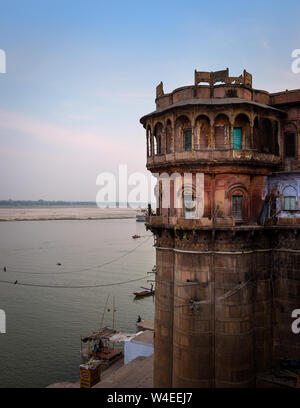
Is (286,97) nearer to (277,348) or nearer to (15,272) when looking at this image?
(277,348)

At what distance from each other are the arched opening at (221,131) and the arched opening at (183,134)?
1315 mm

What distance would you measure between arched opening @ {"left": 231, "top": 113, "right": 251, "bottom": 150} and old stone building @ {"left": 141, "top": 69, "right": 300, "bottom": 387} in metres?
0.05

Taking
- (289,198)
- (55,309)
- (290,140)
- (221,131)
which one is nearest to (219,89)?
(221,131)

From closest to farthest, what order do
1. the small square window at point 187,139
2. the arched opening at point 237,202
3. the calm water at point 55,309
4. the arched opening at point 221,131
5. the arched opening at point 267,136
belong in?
the arched opening at point 221,131 < the arched opening at point 237,202 < the small square window at point 187,139 < the arched opening at point 267,136 < the calm water at point 55,309

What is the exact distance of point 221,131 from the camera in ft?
58.2

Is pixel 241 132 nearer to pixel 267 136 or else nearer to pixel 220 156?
pixel 267 136

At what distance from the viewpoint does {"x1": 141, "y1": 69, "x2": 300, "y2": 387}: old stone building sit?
57.2ft

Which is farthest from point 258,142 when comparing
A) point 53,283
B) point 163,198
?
point 53,283

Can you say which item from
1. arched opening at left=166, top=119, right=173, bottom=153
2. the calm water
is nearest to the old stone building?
Answer: arched opening at left=166, top=119, right=173, bottom=153

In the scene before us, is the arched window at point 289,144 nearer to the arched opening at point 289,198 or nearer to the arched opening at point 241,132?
the arched opening at point 289,198

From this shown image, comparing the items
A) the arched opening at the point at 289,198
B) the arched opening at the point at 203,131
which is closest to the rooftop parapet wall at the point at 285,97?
the arched opening at the point at 203,131

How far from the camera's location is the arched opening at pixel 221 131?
17.6 m

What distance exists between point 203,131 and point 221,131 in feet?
2.83

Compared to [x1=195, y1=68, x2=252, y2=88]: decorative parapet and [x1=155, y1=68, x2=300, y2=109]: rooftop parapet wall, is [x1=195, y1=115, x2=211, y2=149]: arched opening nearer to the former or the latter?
[x1=155, y1=68, x2=300, y2=109]: rooftop parapet wall
